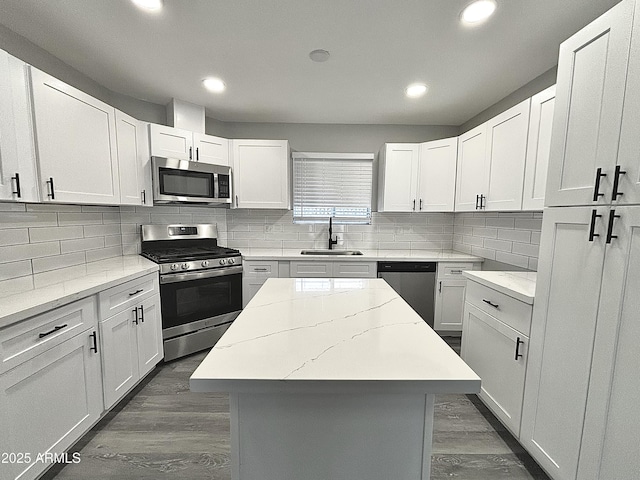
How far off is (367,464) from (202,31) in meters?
2.28

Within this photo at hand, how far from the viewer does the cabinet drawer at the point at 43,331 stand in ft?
3.75

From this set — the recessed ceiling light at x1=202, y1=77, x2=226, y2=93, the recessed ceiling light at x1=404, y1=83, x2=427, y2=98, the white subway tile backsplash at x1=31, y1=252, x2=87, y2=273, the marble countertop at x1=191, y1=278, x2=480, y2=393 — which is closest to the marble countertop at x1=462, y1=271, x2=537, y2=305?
the marble countertop at x1=191, y1=278, x2=480, y2=393

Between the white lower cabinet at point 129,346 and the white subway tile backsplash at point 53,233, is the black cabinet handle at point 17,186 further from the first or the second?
the white lower cabinet at point 129,346

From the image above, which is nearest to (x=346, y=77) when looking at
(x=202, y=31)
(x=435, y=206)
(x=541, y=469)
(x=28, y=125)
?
(x=202, y=31)

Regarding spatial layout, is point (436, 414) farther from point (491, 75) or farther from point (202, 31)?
point (202, 31)

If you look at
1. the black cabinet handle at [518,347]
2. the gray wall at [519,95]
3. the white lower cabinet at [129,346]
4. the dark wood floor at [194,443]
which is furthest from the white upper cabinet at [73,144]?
the gray wall at [519,95]

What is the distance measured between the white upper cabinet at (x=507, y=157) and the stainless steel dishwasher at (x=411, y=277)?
86 cm

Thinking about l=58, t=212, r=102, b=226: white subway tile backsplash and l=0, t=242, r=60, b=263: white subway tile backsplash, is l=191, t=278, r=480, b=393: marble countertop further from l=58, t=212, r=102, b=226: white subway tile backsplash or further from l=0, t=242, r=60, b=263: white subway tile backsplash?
l=58, t=212, r=102, b=226: white subway tile backsplash

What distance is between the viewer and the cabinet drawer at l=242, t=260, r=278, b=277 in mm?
2947

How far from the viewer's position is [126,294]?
6.19 ft

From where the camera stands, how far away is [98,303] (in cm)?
163

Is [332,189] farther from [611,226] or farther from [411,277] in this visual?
[611,226]

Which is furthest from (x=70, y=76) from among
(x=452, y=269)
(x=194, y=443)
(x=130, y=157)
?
(x=452, y=269)

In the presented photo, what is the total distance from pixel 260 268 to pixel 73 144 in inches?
69.7
